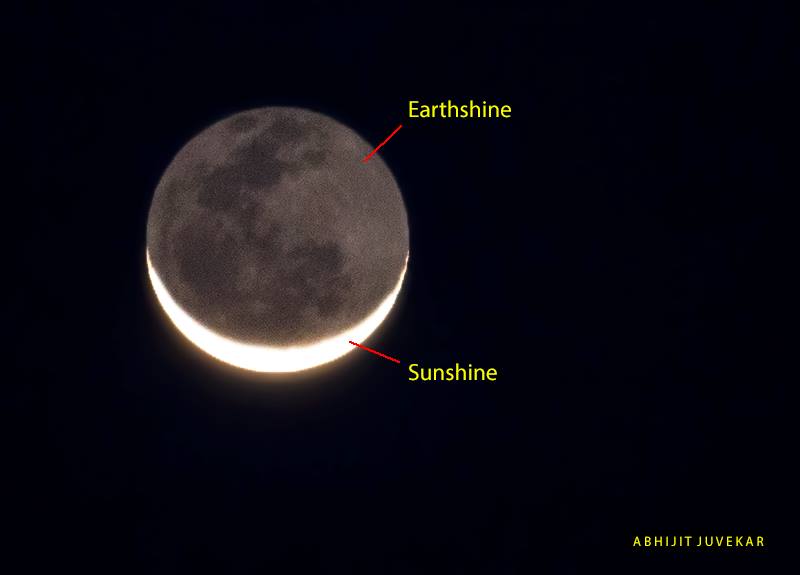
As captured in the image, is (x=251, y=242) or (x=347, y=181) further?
(x=347, y=181)

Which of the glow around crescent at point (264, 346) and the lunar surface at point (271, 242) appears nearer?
the lunar surface at point (271, 242)

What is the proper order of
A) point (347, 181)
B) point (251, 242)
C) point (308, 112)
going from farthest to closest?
point (308, 112), point (347, 181), point (251, 242)

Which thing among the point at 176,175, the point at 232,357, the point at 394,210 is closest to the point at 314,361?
the point at 232,357

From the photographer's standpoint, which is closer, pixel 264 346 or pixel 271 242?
pixel 271 242

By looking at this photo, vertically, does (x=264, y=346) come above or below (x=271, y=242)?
below

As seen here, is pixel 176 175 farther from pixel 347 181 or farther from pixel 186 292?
pixel 347 181
